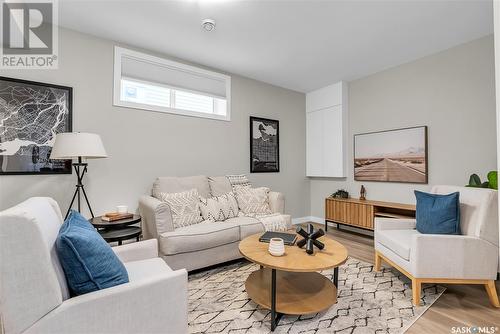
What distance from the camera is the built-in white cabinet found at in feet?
14.4

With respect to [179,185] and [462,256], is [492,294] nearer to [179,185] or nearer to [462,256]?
[462,256]

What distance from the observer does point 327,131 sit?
4621mm

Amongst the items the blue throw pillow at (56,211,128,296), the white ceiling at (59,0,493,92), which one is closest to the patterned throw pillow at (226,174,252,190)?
the white ceiling at (59,0,493,92)

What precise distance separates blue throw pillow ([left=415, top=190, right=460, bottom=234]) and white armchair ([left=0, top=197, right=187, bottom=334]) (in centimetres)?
225

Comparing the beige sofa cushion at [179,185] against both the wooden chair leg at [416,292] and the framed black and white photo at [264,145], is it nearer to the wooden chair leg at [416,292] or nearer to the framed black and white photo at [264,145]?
the framed black and white photo at [264,145]

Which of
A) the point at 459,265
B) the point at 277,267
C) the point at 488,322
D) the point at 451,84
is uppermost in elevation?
the point at 451,84

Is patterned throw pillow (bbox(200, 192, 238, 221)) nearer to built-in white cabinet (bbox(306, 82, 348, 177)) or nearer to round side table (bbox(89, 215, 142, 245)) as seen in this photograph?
round side table (bbox(89, 215, 142, 245))

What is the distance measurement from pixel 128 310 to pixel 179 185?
79.9 inches

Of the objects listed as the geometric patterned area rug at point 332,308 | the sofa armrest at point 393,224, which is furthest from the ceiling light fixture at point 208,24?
the sofa armrest at point 393,224

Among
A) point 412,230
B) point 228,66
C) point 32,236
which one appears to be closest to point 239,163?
point 228,66

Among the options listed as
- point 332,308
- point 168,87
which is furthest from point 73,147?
point 332,308

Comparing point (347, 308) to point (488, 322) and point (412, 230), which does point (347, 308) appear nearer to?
point (488, 322)

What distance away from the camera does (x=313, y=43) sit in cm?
307

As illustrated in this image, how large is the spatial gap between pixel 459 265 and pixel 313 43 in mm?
2770
